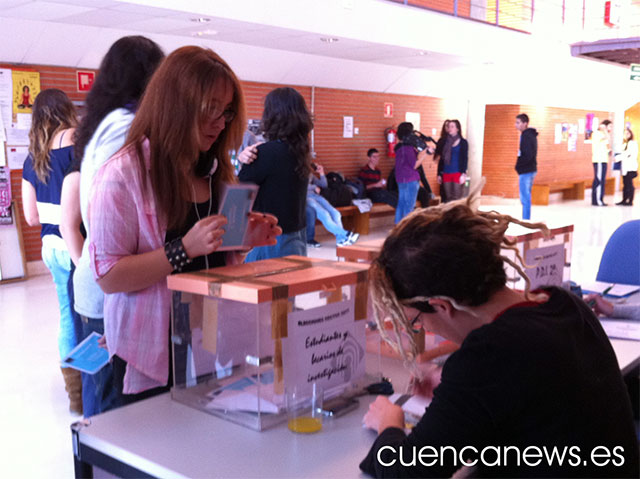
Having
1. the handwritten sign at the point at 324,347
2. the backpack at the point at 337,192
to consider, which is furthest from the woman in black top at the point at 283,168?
the backpack at the point at 337,192

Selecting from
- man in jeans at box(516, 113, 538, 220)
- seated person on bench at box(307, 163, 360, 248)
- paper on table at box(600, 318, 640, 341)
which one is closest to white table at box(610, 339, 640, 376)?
paper on table at box(600, 318, 640, 341)

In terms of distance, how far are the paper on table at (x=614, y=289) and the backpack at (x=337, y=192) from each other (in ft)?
22.2

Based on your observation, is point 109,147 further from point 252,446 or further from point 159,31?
point 159,31

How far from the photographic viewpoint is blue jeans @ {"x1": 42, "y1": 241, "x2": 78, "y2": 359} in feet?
11.6

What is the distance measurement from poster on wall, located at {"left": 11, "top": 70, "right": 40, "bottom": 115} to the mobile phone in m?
6.32

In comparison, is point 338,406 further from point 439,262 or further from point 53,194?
point 53,194

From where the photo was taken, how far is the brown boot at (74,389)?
147 inches

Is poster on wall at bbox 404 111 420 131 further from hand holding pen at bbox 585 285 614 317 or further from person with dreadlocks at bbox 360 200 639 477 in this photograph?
person with dreadlocks at bbox 360 200 639 477

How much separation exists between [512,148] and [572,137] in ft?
11.5

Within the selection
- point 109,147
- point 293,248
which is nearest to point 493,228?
point 109,147

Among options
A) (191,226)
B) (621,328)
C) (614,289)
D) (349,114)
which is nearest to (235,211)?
(191,226)

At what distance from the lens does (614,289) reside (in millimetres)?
3227

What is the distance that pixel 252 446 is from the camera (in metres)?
1.52

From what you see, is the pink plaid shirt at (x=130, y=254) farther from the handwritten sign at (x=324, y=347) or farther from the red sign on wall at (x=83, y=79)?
the red sign on wall at (x=83, y=79)
